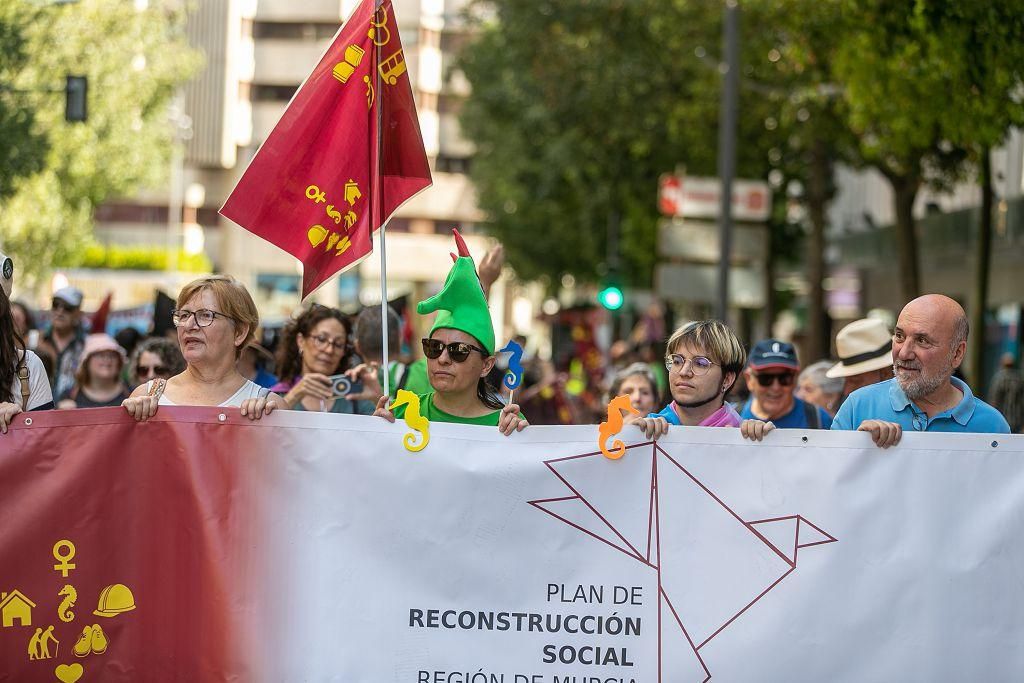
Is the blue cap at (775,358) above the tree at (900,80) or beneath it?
beneath

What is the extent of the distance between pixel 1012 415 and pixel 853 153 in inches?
383

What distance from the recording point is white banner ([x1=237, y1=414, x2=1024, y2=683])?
527 cm

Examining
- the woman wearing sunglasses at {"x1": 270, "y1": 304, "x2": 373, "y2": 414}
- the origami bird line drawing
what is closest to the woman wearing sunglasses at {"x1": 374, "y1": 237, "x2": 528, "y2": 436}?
the origami bird line drawing

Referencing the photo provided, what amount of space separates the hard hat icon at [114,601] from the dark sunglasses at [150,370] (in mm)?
3205

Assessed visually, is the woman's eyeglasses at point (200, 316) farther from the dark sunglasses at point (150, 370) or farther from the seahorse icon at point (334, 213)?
the dark sunglasses at point (150, 370)

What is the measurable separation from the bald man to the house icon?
274 cm

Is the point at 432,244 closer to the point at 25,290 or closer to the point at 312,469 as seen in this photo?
the point at 25,290

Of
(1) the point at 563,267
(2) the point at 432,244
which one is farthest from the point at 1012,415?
(2) the point at 432,244

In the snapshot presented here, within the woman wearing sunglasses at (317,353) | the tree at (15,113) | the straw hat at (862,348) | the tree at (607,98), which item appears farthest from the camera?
the tree at (607,98)

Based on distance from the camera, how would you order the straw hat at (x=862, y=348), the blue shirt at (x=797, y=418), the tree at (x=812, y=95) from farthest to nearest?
the tree at (x=812, y=95) < the straw hat at (x=862, y=348) < the blue shirt at (x=797, y=418)

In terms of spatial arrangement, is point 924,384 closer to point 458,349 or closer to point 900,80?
point 458,349

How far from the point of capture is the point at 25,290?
49938 millimetres

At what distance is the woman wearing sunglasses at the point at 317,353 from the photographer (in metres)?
7.29

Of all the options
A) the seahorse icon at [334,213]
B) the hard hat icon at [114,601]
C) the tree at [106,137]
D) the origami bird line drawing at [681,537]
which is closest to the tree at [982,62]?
the seahorse icon at [334,213]
